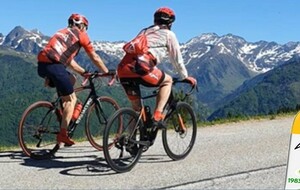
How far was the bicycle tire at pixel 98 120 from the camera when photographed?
8.44 m

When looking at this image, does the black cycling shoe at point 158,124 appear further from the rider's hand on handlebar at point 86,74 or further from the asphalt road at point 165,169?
the rider's hand on handlebar at point 86,74

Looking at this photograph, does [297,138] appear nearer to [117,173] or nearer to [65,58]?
[117,173]

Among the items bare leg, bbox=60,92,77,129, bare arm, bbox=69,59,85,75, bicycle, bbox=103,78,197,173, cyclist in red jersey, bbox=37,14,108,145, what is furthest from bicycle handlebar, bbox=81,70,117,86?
bicycle, bbox=103,78,197,173

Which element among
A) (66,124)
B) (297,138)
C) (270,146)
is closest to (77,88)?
(66,124)

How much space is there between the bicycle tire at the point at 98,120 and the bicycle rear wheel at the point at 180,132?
1111 mm

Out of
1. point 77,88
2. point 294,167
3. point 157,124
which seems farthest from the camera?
point 77,88

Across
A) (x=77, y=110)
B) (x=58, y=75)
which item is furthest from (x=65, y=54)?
(x=77, y=110)

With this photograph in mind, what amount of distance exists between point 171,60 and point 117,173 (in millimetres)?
1903

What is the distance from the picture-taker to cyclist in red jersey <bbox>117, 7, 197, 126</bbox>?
709 centimetres

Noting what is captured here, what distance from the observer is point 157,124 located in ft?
24.0

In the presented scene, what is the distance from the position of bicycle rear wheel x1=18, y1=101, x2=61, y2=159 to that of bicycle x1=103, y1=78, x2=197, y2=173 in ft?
3.94

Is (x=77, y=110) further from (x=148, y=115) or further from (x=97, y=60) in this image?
(x=148, y=115)

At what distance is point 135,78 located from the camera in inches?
280

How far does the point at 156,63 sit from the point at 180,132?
1583mm
